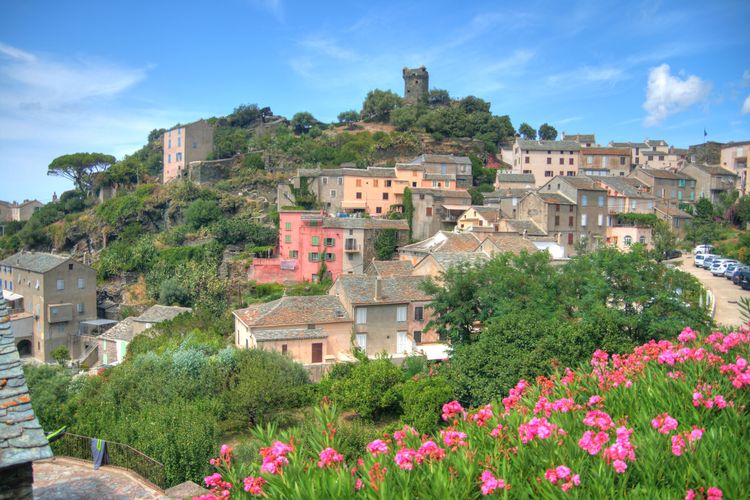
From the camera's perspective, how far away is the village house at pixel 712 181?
62969mm

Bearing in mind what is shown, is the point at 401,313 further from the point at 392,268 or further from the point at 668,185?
the point at 668,185

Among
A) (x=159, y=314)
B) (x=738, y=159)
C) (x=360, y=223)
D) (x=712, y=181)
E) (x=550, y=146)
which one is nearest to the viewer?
(x=159, y=314)

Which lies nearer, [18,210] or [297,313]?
[297,313]

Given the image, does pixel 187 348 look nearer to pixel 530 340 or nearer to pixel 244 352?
pixel 244 352

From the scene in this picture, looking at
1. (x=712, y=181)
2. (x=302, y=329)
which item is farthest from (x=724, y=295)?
(x=712, y=181)

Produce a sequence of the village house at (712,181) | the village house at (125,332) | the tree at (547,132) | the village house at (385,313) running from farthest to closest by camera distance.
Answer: the tree at (547,132) → the village house at (712,181) → the village house at (125,332) → the village house at (385,313)

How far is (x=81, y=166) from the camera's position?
79.9 m

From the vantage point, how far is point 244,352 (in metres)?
24.5

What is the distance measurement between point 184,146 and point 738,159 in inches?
2620

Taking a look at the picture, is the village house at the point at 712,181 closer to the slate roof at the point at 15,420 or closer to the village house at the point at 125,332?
the village house at the point at 125,332

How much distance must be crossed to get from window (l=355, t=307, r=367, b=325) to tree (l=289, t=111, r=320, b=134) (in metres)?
69.9

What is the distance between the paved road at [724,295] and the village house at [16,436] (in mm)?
24100

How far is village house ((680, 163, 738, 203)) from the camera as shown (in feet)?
207

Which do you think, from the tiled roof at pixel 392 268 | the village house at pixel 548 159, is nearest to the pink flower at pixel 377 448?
the tiled roof at pixel 392 268
